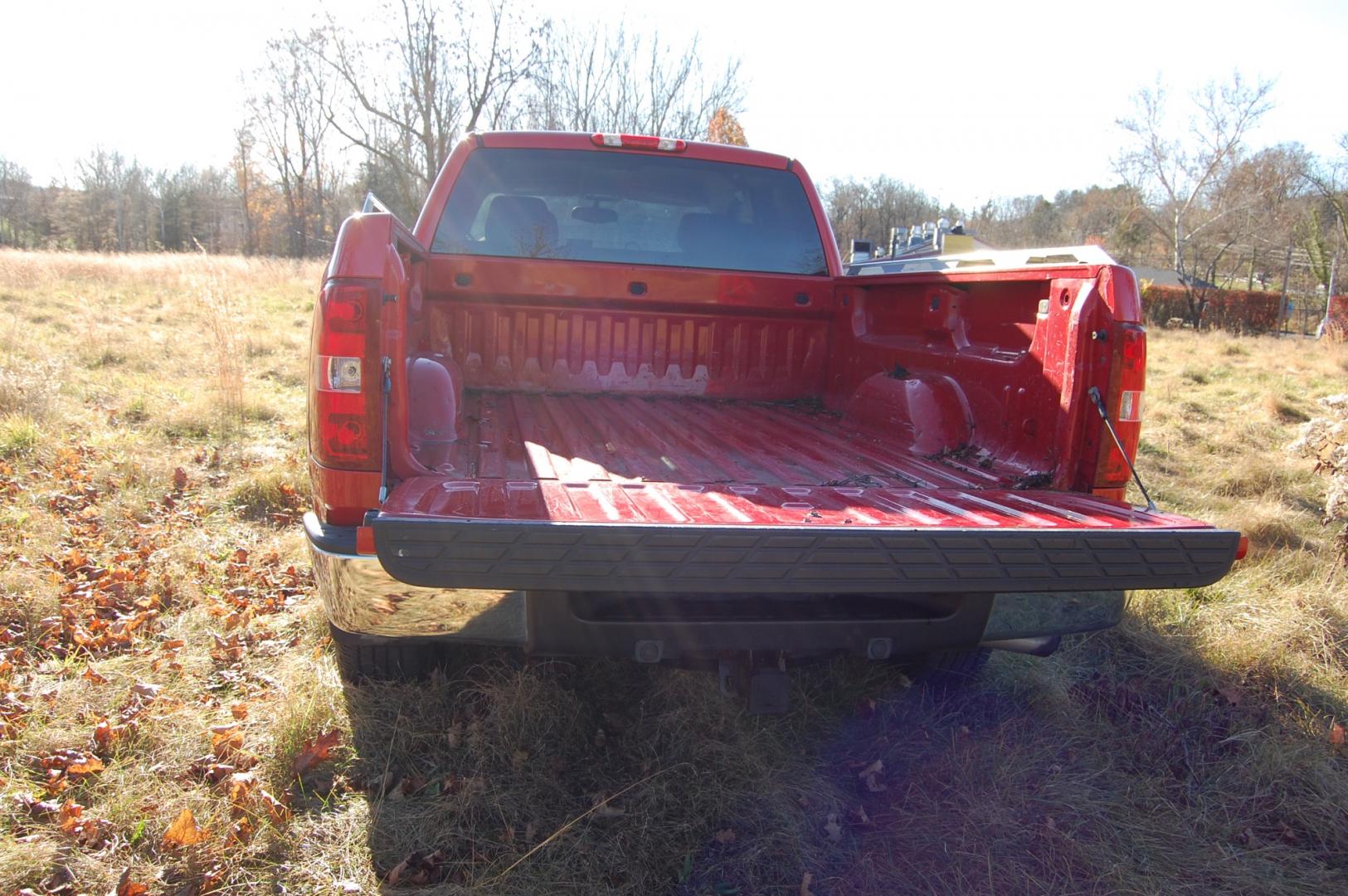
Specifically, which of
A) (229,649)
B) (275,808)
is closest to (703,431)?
(275,808)

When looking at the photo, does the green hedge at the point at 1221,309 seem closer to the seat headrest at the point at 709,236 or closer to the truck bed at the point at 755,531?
the seat headrest at the point at 709,236

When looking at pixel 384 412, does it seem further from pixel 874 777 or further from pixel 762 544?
pixel 874 777

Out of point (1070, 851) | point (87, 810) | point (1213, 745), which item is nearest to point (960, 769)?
point (1070, 851)

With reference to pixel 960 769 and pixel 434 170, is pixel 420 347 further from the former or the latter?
pixel 434 170

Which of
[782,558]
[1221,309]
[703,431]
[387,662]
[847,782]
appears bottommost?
[847,782]

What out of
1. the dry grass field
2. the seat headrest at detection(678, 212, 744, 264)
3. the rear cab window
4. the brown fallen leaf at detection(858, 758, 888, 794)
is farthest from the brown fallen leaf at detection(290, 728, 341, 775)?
the seat headrest at detection(678, 212, 744, 264)

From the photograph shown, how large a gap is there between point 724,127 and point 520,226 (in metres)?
26.5

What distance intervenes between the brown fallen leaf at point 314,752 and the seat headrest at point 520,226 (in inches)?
85.3

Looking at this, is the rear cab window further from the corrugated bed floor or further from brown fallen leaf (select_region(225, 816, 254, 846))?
brown fallen leaf (select_region(225, 816, 254, 846))

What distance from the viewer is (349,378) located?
2.37 metres

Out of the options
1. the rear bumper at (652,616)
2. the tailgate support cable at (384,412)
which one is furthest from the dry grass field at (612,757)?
the tailgate support cable at (384,412)

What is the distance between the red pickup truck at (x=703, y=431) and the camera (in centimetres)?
205

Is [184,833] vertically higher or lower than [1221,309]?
lower

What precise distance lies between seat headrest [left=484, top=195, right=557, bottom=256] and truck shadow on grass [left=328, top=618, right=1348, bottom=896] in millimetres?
1832
